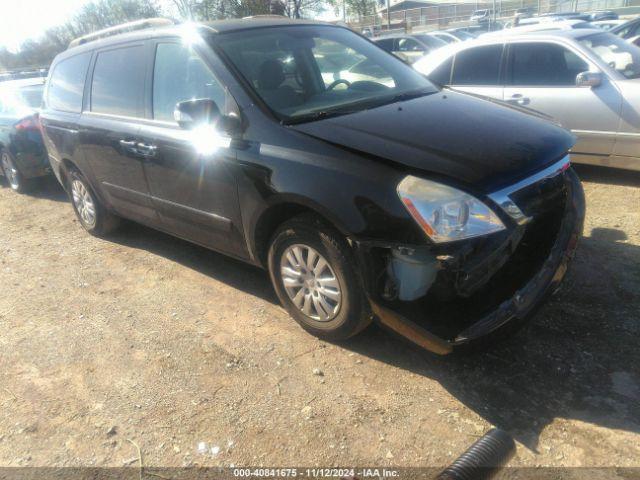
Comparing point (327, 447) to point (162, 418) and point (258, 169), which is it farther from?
point (258, 169)

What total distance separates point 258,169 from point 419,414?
155 cm

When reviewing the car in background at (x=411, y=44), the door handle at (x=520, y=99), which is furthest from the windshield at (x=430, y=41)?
the door handle at (x=520, y=99)

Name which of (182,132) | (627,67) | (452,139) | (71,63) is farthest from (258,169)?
(627,67)

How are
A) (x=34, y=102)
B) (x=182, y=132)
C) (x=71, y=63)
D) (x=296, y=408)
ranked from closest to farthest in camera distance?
(x=296, y=408) → (x=182, y=132) → (x=71, y=63) → (x=34, y=102)

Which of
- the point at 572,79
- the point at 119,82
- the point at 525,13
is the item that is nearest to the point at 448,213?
the point at 119,82

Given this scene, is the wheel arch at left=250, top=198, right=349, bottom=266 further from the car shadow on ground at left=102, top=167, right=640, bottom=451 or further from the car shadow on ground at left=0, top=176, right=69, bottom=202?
the car shadow on ground at left=0, top=176, right=69, bottom=202

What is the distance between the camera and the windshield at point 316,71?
3.07 meters

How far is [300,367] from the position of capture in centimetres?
286

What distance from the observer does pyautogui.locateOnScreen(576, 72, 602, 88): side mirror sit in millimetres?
4871

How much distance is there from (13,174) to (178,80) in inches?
204

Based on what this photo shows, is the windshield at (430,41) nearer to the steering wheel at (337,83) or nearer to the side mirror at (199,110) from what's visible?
Result: the steering wheel at (337,83)

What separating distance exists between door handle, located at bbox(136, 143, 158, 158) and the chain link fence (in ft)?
105

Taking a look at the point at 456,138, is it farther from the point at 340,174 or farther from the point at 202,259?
the point at 202,259

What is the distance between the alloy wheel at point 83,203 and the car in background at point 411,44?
525 inches
